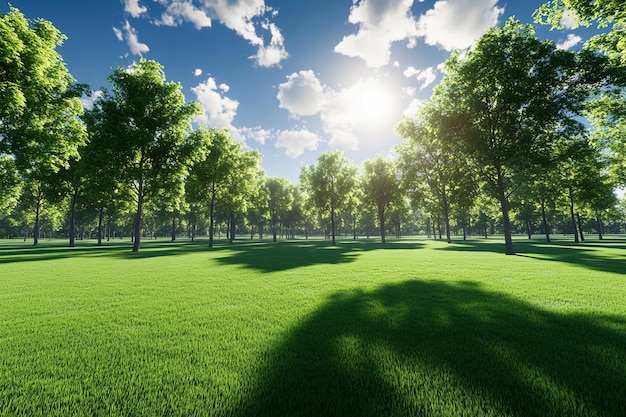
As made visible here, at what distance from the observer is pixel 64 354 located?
416 centimetres

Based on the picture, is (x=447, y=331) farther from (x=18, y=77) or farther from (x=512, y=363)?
(x=18, y=77)

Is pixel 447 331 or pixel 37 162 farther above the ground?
pixel 37 162

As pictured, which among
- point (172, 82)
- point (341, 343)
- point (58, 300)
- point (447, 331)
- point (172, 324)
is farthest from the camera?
point (172, 82)

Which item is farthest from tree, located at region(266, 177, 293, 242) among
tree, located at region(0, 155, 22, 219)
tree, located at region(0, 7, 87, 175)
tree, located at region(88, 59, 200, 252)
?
tree, located at region(0, 7, 87, 175)

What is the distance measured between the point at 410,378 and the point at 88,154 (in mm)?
35380

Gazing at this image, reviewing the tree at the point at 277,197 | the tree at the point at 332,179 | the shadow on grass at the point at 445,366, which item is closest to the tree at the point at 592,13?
the shadow on grass at the point at 445,366

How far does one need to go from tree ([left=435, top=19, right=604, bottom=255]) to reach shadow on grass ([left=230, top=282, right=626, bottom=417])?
20.2 meters

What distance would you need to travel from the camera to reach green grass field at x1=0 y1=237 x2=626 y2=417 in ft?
9.49

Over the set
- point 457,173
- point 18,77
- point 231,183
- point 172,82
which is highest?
point 172,82

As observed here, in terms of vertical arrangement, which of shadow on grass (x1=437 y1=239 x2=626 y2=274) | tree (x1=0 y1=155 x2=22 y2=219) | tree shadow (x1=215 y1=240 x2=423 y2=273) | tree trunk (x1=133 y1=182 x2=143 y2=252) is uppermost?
tree (x1=0 y1=155 x2=22 y2=219)

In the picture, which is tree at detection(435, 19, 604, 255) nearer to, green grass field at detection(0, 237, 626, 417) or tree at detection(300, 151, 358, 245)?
green grass field at detection(0, 237, 626, 417)

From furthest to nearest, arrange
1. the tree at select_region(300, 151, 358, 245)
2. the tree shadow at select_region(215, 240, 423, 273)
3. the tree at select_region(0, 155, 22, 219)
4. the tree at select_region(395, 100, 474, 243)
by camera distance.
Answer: the tree at select_region(300, 151, 358, 245), the tree at select_region(0, 155, 22, 219), the tree at select_region(395, 100, 474, 243), the tree shadow at select_region(215, 240, 423, 273)

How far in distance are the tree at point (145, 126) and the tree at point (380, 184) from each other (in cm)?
3501

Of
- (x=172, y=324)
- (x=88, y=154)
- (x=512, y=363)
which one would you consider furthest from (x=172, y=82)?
(x=512, y=363)
